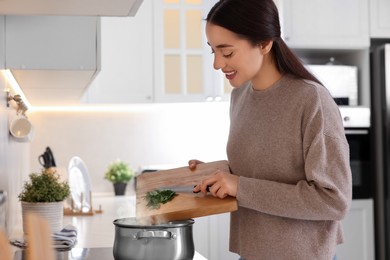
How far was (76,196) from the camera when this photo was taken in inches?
139

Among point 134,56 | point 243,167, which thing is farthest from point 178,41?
point 243,167

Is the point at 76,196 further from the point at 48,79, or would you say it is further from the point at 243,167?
the point at 243,167

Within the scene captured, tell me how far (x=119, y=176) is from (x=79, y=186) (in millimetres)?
693

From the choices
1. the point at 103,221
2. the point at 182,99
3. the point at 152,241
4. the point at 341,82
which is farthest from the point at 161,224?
the point at 182,99

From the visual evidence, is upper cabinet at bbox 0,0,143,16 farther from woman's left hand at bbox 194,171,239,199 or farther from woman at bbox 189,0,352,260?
woman's left hand at bbox 194,171,239,199

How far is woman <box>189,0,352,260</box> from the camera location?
1.58 meters

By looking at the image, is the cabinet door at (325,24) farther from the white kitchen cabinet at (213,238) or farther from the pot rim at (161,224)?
the pot rim at (161,224)

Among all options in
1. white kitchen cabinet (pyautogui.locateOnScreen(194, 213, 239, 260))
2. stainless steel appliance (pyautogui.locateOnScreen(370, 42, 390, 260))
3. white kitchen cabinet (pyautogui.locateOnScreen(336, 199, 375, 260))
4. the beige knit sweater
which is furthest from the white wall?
the beige knit sweater

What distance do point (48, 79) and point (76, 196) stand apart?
121cm

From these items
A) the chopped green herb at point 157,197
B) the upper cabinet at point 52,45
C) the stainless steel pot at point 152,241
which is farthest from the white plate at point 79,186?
the stainless steel pot at point 152,241

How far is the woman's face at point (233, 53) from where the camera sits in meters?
1.64

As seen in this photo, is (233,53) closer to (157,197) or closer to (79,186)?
(157,197)

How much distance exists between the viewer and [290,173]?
1649 mm

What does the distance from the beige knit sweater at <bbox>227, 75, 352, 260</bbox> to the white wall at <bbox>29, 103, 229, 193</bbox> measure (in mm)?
2807
